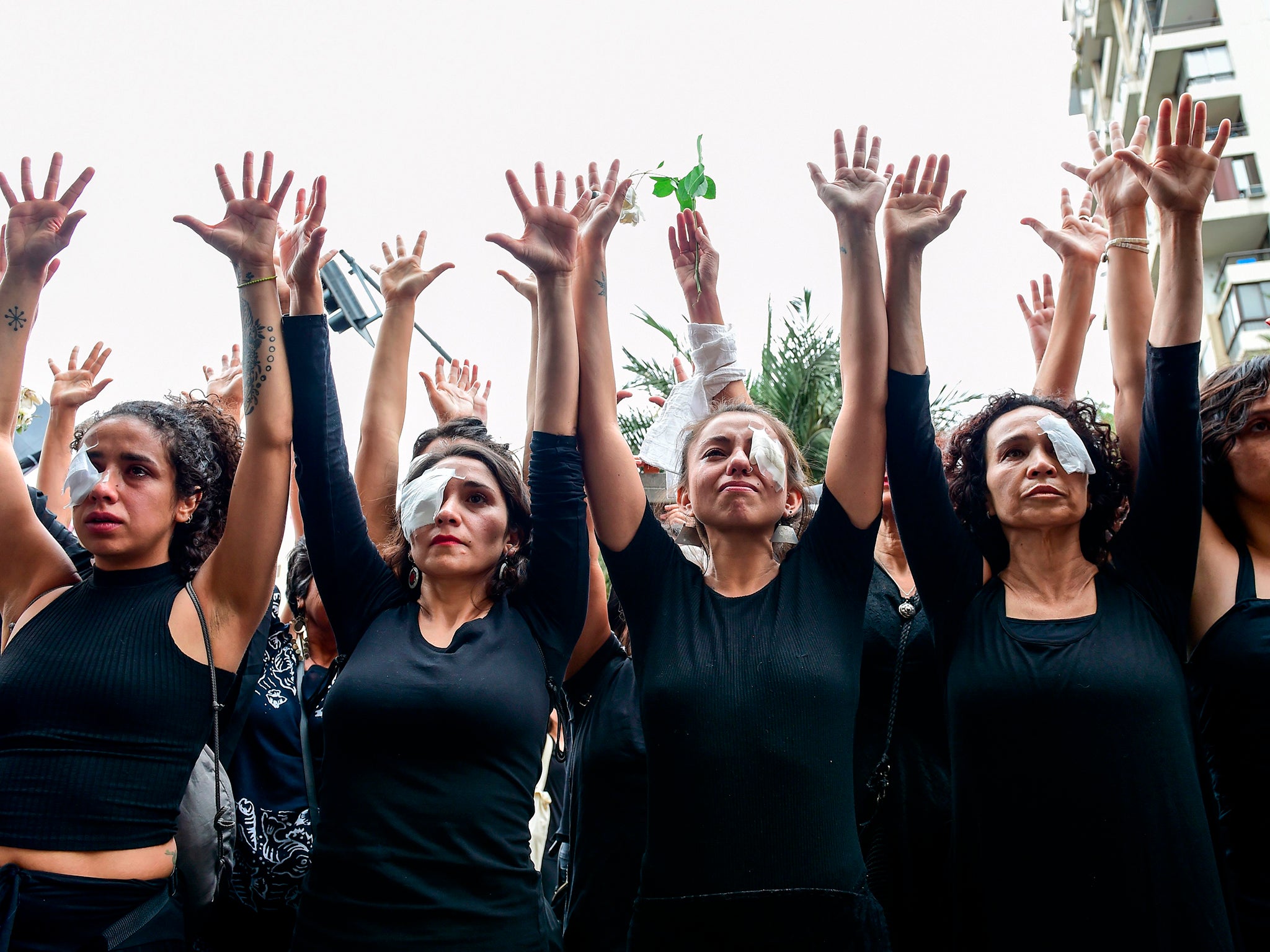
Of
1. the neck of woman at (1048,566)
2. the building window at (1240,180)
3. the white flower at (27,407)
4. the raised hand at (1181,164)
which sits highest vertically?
the building window at (1240,180)

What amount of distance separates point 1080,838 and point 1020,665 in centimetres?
38

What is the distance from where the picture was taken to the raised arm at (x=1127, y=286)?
8.99ft

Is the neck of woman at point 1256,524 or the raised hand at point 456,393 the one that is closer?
the neck of woman at point 1256,524

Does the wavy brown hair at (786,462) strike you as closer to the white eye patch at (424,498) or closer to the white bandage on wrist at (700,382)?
the white bandage on wrist at (700,382)

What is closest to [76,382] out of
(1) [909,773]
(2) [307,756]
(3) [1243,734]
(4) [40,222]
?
(4) [40,222]

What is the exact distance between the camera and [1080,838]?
2057mm

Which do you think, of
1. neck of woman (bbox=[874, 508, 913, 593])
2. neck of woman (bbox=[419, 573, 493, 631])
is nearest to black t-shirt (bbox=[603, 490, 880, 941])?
neck of woman (bbox=[419, 573, 493, 631])

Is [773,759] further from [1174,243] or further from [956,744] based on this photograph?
[1174,243]

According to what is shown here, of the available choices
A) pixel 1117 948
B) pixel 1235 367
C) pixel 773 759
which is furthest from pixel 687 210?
pixel 1117 948

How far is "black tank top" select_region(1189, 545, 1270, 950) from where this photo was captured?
2.18 m

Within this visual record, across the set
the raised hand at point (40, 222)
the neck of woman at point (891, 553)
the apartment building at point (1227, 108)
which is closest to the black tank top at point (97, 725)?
the raised hand at point (40, 222)

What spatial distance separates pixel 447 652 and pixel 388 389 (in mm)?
1206

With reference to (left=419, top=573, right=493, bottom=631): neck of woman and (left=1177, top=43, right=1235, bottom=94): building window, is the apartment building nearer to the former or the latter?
(left=1177, top=43, right=1235, bottom=94): building window

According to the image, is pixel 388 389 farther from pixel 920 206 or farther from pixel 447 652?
pixel 920 206
